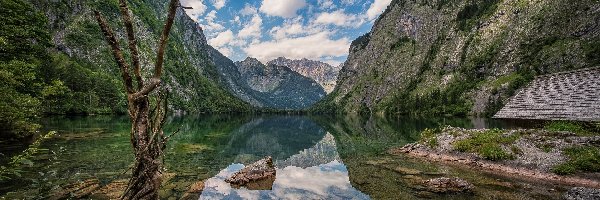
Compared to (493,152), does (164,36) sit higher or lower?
higher

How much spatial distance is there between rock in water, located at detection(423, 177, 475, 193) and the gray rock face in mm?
16216

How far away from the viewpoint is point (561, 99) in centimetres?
3597

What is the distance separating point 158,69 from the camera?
7.80 metres

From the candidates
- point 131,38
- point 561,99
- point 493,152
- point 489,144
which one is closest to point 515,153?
point 493,152

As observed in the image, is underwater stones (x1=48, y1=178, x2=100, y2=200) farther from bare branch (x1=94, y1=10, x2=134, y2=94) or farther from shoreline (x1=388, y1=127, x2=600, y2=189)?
shoreline (x1=388, y1=127, x2=600, y2=189)

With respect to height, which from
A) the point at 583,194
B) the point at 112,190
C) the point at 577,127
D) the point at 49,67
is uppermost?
the point at 49,67

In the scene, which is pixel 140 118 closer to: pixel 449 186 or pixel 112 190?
pixel 112 190

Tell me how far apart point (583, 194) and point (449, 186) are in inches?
257

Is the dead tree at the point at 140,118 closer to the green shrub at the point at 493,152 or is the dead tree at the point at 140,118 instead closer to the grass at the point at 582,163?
the grass at the point at 582,163

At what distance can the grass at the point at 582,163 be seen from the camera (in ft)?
84.1

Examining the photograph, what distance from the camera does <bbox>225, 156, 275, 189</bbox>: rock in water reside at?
25.9 meters

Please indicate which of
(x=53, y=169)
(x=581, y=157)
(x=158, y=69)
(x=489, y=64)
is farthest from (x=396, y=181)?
(x=489, y=64)

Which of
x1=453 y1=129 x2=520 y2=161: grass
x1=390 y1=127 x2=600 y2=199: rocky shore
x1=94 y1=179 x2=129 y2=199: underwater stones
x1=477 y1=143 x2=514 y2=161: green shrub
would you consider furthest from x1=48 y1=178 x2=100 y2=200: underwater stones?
x1=453 y1=129 x2=520 y2=161: grass

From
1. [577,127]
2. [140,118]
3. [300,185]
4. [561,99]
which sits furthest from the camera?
[561,99]
